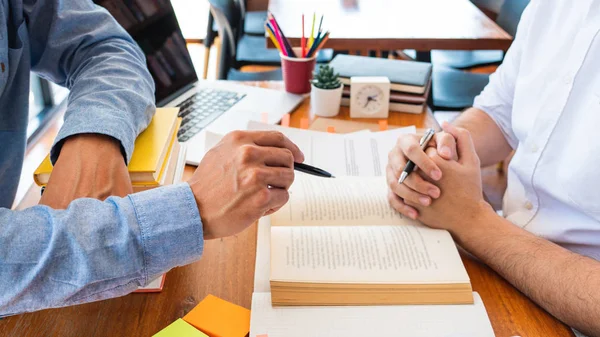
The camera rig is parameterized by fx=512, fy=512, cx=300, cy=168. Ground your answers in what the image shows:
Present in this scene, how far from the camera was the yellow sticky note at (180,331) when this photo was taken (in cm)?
64

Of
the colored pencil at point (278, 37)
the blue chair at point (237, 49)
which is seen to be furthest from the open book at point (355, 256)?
the blue chair at point (237, 49)

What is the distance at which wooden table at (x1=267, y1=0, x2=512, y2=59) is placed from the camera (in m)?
1.88

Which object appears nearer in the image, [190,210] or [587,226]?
[190,210]

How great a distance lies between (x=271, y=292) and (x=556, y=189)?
570 mm

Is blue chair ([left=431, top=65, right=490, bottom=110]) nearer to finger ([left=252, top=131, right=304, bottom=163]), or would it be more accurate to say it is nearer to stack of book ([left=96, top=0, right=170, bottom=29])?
stack of book ([left=96, top=0, right=170, bottom=29])

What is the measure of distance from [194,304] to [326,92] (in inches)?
26.8

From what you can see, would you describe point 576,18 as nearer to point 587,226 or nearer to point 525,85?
point 525,85

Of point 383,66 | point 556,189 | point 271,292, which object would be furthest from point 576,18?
point 271,292

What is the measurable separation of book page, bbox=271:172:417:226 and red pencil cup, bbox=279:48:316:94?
50 centimetres

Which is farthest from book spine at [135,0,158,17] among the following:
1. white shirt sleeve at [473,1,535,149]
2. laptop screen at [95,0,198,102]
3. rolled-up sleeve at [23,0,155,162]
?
white shirt sleeve at [473,1,535,149]

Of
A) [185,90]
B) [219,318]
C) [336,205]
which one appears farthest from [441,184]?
[185,90]

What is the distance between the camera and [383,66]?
4.42ft

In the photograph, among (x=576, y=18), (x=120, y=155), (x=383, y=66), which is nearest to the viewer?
(x=120, y=155)

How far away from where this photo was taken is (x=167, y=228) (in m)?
0.58
